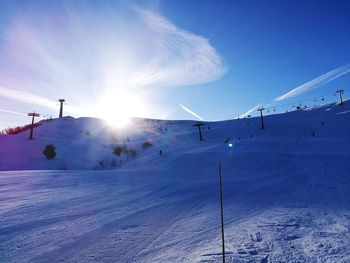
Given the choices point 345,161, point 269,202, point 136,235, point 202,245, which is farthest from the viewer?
point 345,161

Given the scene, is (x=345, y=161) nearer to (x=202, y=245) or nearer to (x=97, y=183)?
(x=97, y=183)

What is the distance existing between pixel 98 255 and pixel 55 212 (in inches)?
95.3

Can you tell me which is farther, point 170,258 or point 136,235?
point 136,235

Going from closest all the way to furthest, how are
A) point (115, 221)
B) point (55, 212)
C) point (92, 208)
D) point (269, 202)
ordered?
point (115, 221) < point (55, 212) < point (92, 208) < point (269, 202)

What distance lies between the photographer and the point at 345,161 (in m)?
Answer: 13.9

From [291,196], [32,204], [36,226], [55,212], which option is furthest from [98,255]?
[291,196]

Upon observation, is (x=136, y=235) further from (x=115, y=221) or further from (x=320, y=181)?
(x=320, y=181)

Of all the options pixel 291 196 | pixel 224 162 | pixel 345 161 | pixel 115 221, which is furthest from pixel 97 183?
pixel 345 161

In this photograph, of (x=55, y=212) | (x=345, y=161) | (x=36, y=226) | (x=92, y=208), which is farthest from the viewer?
(x=345, y=161)

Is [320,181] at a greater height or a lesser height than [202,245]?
greater

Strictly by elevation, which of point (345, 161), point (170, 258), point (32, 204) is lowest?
point (170, 258)

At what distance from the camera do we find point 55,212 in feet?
20.5

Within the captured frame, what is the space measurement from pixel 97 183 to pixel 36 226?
5064mm

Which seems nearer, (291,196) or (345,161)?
(291,196)
